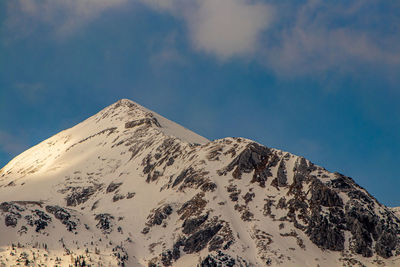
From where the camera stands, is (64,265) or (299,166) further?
(299,166)

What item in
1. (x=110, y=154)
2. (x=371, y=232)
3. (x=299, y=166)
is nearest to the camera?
(x=371, y=232)

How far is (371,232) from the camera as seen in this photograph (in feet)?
351

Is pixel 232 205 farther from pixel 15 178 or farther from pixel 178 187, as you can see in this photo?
pixel 15 178

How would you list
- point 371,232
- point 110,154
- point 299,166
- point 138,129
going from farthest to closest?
point 138,129
point 110,154
point 299,166
point 371,232

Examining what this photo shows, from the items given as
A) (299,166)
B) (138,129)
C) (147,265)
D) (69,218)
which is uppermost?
(138,129)

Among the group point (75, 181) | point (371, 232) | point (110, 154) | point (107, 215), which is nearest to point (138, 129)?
point (110, 154)

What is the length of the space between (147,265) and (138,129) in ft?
334

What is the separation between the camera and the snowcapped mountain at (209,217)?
103 m

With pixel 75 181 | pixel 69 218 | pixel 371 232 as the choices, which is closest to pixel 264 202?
pixel 371 232

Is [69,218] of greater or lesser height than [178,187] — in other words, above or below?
below

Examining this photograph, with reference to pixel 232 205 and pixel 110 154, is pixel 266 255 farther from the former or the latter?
pixel 110 154

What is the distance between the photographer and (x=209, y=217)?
4584 inches

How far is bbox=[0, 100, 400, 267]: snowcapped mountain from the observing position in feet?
339

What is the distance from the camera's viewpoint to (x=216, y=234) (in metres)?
110
